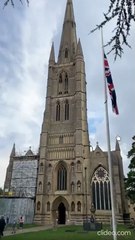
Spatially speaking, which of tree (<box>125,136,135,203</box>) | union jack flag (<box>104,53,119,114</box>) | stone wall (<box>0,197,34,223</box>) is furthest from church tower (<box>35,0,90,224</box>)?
union jack flag (<box>104,53,119,114</box>)

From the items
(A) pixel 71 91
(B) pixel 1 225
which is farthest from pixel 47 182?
(B) pixel 1 225

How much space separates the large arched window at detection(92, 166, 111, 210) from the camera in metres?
38.8

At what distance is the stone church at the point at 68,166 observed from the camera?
1505 inches

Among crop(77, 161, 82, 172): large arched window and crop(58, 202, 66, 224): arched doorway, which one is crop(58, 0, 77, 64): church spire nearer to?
crop(77, 161, 82, 172): large arched window

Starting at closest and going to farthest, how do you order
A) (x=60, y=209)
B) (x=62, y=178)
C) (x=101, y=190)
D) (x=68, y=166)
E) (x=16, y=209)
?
1. (x=16, y=209)
2. (x=101, y=190)
3. (x=68, y=166)
4. (x=62, y=178)
5. (x=60, y=209)

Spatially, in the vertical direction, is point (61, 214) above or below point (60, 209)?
below

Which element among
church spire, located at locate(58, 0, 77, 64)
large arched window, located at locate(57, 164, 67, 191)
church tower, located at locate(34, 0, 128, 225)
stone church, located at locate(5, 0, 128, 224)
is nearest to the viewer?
church tower, located at locate(34, 0, 128, 225)

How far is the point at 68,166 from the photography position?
135 feet

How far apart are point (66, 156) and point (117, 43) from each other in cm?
3767

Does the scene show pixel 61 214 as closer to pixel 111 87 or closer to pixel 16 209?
pixel 16 209

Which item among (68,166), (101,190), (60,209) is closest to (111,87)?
(68,166)

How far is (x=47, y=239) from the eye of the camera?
15.3 meters

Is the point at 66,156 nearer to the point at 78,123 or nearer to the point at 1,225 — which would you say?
the point at 78,123

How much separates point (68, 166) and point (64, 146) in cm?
385
